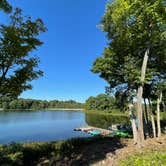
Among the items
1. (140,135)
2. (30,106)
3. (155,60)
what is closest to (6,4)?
(140,135)

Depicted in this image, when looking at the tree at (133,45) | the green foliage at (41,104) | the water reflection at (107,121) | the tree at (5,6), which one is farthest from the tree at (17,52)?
the green foliage at (41,104)

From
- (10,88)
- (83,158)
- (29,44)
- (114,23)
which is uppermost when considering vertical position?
(114,23)

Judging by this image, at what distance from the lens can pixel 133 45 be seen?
1445 centimetres

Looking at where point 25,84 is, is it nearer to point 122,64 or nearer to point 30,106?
point 122,64

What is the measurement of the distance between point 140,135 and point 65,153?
4140 millimetres

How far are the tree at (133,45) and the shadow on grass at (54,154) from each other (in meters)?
2.52

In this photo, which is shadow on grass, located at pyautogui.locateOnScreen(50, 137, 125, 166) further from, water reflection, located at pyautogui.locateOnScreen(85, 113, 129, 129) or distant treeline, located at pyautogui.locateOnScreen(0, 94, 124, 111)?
distant treeline, located at pyautogui.locateOnScreen(0, 94, 124, 111)

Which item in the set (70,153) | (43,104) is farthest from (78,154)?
(43,104)

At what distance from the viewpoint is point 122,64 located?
15.7m

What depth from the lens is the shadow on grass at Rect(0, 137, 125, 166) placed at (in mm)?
9422

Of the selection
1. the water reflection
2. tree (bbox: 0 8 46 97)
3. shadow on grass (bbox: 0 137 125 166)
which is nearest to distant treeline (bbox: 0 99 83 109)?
the water reflection

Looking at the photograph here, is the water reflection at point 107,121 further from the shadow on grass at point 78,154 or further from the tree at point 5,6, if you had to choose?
the tree at point 5,6

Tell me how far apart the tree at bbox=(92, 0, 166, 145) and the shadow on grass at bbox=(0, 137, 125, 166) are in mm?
2522

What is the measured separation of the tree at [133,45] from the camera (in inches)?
418
